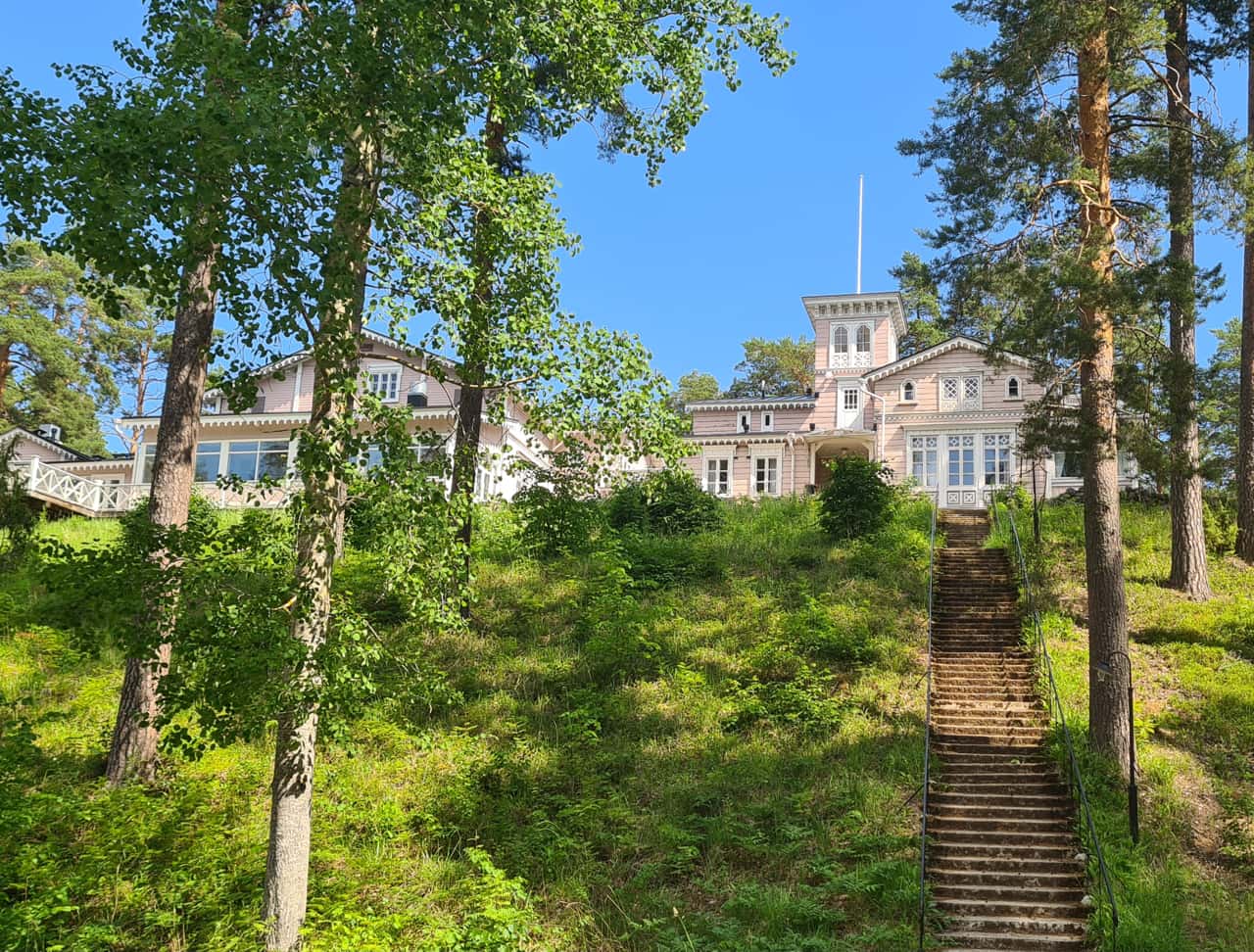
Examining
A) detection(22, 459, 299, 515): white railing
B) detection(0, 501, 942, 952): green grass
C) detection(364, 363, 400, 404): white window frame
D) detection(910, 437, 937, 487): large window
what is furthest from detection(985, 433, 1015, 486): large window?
detection(22, 459, 299, 515): white railing

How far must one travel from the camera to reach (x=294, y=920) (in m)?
8.10

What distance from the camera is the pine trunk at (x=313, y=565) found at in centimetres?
776

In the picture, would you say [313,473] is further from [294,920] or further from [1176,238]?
[1176,238]

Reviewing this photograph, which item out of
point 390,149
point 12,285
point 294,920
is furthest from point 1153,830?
point 12,285

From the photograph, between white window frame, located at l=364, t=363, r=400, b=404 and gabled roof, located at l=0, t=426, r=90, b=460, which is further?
gabled roof, located at l=0, t=426, r=90, b=460

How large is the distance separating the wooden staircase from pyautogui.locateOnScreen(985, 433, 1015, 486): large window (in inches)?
602

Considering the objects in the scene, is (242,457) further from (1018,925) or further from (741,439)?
(1018,925)

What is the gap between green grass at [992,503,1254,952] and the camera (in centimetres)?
967

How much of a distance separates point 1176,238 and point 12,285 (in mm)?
40275

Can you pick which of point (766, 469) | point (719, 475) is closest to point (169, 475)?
point (719, 475)

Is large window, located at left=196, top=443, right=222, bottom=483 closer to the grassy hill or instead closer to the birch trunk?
the grassy hill

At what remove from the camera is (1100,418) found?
533 inches

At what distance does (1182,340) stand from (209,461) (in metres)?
27.2

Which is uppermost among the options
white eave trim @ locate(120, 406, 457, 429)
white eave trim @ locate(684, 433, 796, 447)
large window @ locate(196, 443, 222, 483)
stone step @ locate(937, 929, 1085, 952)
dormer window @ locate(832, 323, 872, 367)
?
dormer window @ locate(832, 323, 872, 367)
